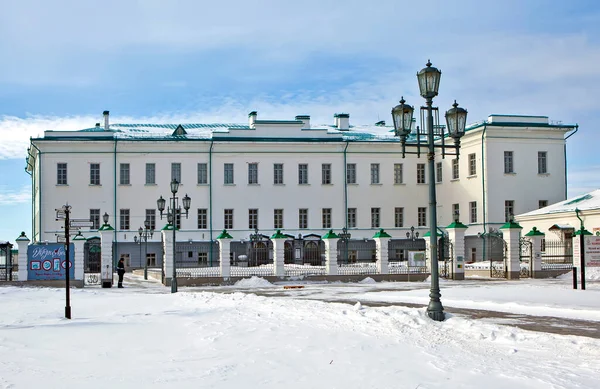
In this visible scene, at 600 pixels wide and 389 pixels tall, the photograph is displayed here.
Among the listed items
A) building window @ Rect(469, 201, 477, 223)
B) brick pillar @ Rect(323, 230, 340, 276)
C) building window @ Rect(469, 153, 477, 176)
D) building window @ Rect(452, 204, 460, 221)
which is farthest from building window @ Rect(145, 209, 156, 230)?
building window @ Rect(469, 153, 477, 176)

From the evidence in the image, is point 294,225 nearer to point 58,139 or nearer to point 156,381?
point 58,139

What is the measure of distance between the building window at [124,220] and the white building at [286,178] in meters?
0.07

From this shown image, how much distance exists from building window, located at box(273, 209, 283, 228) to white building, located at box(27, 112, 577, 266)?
7 cm

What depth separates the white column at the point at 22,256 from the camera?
2953 cm

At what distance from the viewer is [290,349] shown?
11.5 meters

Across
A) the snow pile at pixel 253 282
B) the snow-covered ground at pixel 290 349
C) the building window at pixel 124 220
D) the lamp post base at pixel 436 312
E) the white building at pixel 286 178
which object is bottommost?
the snow pile at pixel 253 282

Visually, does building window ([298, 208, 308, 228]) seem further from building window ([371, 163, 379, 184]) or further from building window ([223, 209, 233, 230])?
building window ([371, 163, 379, 184])

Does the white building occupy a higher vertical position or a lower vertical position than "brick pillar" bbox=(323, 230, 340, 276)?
higher

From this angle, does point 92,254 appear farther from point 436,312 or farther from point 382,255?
point 436,312

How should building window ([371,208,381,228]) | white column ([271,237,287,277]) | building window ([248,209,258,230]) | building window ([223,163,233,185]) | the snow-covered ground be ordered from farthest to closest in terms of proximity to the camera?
1. building window ([371,208,381,228])
2. building window ([248,209,258,230])
3. building window ([223,163,233,185])
4. white column ([271,237,287,277])
5. the snow-covered ground

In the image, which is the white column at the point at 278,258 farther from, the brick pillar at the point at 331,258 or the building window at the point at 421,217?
the building window at the point at 421,217

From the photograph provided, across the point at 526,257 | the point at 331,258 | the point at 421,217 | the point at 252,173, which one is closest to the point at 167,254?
the point at 331,258

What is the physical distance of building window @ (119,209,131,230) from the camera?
4931cm

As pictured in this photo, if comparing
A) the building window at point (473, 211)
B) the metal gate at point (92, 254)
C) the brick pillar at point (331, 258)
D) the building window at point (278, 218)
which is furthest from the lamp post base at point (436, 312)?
the building window at point (278, 218)
